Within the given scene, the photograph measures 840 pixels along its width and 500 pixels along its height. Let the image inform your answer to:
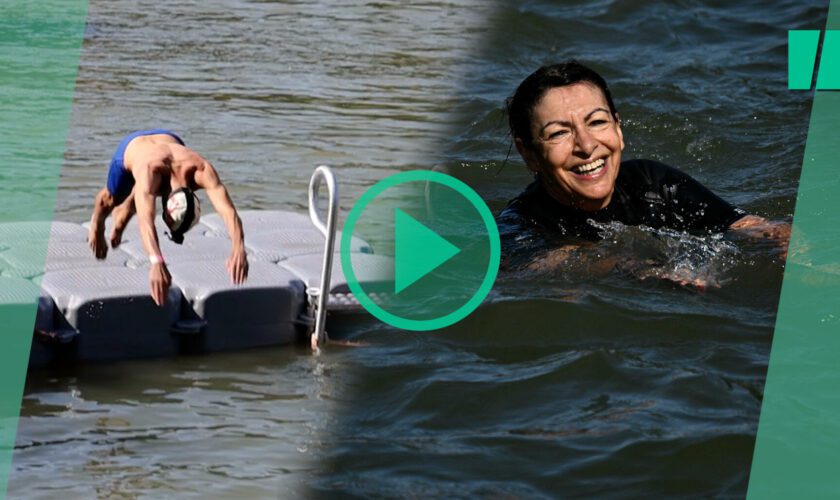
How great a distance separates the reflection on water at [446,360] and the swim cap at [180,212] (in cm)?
116

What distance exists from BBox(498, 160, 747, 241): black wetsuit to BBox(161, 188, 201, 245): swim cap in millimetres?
2411

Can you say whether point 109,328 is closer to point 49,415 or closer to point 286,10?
point 49,415

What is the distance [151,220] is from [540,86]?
2318 mm

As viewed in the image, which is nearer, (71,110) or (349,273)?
(349,273)

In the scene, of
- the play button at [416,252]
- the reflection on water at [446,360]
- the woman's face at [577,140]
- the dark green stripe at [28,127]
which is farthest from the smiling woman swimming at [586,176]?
the dark green stripe at [28,127]

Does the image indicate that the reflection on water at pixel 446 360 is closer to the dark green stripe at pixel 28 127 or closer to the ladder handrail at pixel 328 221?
the dark green stripe at pixel 28 127

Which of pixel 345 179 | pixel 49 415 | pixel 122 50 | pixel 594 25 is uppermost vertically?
pixel 594 25

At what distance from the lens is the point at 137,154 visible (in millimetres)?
2854

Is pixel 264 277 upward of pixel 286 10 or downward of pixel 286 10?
downward

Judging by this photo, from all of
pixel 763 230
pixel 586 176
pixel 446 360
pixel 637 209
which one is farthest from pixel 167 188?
pixel 763 230

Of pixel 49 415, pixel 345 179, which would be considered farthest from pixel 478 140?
pixel 49 415

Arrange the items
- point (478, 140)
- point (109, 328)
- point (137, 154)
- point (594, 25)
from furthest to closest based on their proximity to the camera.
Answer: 1. point (594, 25)
2. point (478, 140)
3. point (109, 328)
4. point (137, 154)

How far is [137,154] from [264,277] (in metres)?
2.31

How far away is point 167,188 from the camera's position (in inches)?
113
